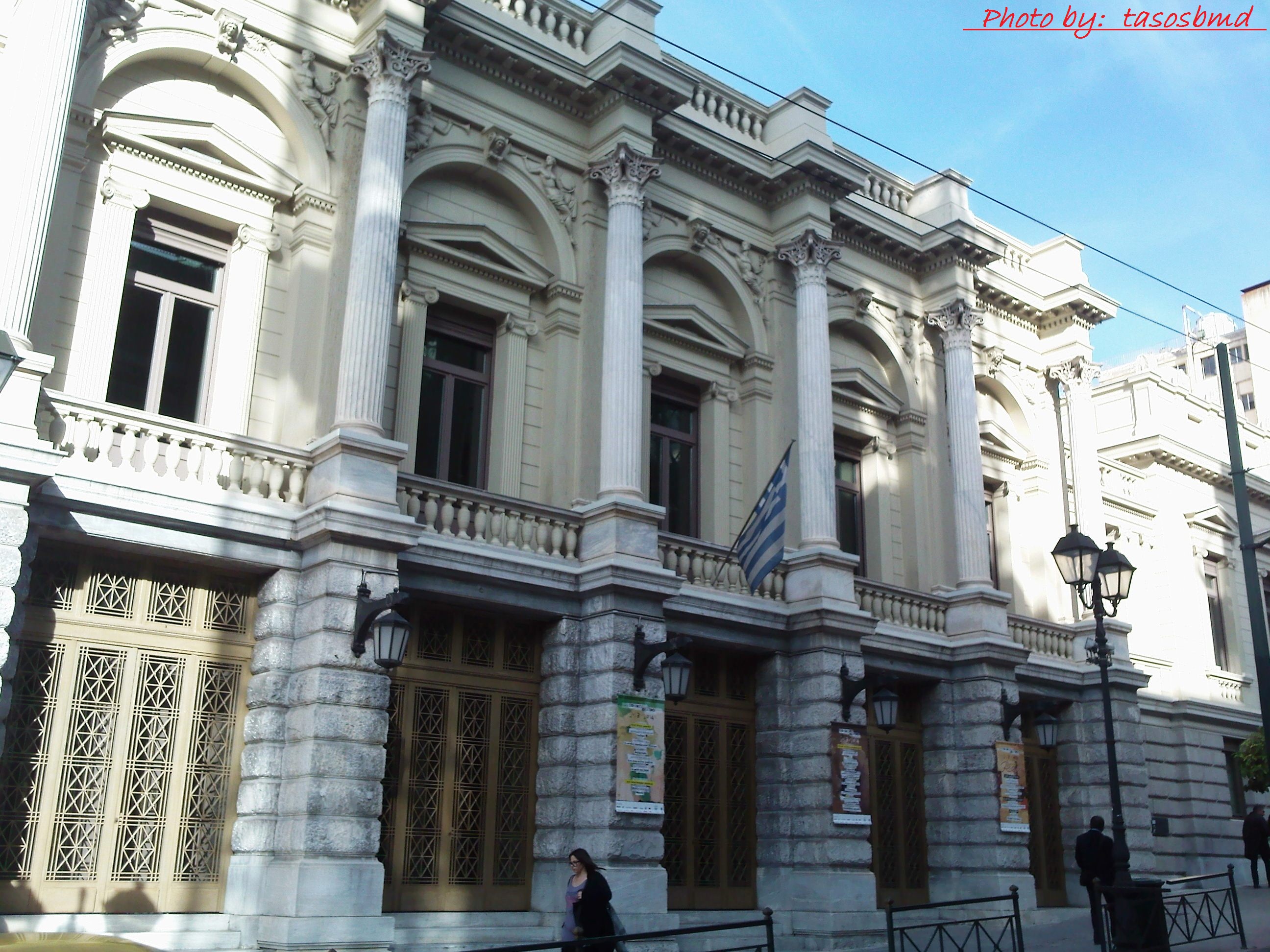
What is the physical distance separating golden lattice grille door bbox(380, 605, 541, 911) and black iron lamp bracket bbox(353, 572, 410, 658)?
5.77ft

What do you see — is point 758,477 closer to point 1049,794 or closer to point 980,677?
point 980,677

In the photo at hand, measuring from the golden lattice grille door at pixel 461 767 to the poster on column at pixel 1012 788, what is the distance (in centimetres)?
913

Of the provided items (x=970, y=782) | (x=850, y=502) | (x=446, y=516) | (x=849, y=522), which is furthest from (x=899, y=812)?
(x=446, y=516)

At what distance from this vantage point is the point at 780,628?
66.0 ft

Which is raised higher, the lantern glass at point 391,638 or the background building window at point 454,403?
the background building window at point 454,403

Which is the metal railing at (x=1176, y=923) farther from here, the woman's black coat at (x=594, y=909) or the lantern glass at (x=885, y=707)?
the woman's black coat at (x=594, y=909)

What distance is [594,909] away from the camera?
37.6 feet

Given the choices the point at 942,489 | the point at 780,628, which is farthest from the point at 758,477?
the point at 942,489

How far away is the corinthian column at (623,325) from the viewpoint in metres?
18.5

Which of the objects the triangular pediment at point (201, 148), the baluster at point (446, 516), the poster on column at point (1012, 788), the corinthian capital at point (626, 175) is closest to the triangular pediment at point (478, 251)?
the corinthian capital at point (626, 175)

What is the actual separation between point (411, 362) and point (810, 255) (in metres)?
8.17

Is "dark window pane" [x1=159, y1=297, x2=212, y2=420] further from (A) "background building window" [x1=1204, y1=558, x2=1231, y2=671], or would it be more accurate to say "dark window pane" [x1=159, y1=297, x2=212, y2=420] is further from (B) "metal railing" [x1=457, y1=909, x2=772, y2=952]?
(A) "background building window" [x1=1204, y1=558, x2=1231, y2=671]

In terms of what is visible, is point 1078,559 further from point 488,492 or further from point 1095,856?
point 488,492

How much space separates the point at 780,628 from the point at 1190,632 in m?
16.2
